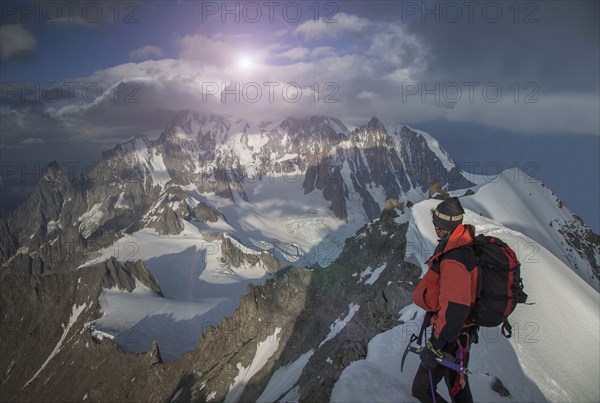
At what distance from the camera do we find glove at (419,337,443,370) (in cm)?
787

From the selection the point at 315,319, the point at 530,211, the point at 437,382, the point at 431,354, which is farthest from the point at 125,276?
the point at 431,354

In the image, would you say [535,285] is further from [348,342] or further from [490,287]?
[490,287]

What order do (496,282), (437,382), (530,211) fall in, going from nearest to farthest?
1. (496,282)
2. (437,382)
3. (530,211)

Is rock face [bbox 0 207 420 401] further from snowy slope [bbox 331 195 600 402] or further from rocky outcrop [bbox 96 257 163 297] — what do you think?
rocky outcrop [bbox 96 257 163 297]

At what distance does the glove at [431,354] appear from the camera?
7.87 m

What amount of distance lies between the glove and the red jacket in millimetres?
183

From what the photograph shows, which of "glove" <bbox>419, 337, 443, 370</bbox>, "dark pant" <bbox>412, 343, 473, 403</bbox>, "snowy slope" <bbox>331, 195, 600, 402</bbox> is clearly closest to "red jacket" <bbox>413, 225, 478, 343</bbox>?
"glove" <bbox>419, 337, 443, 370</bbox>

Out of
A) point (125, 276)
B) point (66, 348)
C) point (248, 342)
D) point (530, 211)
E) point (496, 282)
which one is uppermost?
point (496, 282)

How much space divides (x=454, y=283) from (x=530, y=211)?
170 ft

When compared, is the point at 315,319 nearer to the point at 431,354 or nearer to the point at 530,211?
the point at 530,211

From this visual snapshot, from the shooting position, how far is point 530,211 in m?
51.7

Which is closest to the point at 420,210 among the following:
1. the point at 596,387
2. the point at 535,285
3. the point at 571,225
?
the point at 535,285

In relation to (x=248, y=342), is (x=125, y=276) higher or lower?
lower

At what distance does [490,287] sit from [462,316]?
86 cm
